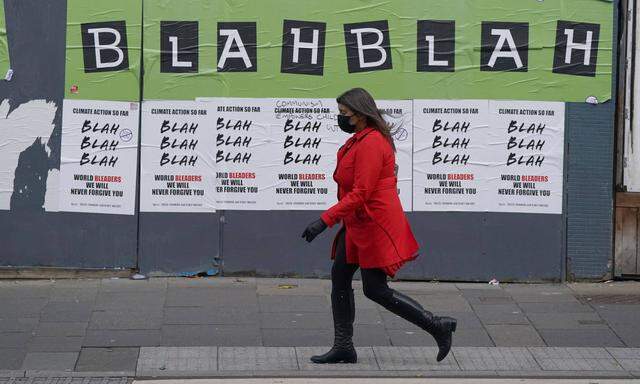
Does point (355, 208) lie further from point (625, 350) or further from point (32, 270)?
point (32, 270)

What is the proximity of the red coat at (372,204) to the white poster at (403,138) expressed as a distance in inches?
107

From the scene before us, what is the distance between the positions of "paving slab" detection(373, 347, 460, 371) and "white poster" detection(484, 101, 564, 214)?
2.55m

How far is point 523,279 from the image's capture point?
10.1 m

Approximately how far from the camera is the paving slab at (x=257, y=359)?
24.1 feet

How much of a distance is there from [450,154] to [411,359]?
2841 millimetres

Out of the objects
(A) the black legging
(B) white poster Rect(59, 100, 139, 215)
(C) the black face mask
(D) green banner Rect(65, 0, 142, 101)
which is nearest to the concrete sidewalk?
(A) the black legging

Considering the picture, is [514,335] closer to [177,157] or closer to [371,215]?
[371,215]

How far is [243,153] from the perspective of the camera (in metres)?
9.86

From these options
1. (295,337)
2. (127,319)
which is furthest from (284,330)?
(127,319)

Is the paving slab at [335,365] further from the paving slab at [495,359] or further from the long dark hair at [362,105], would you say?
the long dark hair at [362,105]

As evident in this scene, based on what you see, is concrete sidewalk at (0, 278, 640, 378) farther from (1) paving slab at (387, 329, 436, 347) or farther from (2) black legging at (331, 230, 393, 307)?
(2) black legging at (331, 230, 393, 307)

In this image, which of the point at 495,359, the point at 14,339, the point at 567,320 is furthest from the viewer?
the point at 567,320

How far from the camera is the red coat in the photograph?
6.96 m

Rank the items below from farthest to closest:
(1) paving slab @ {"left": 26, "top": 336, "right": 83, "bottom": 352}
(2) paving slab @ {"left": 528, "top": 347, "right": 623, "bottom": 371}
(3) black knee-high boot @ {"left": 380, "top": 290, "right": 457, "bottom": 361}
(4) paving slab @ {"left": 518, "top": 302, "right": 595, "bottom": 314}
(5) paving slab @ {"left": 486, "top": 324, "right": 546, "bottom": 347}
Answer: (4) paving slab @ {"left": 518, "top": 302, "right": 595, "bottom": 314} → (5) paving slab @ {"left": 486, "top": 324, "right": 546, "bottom": 347} → (1) paving slab @ {"left": 26, "top": 336, "right": 83, "bottom": 352} → (2) paving slab @ {"left": 528, "top": 347, "right": 623, "bottom": 371} → (3) black knee-high boot @ {"left": 380, "top": 290, "right": 457, "bottom": 361}
